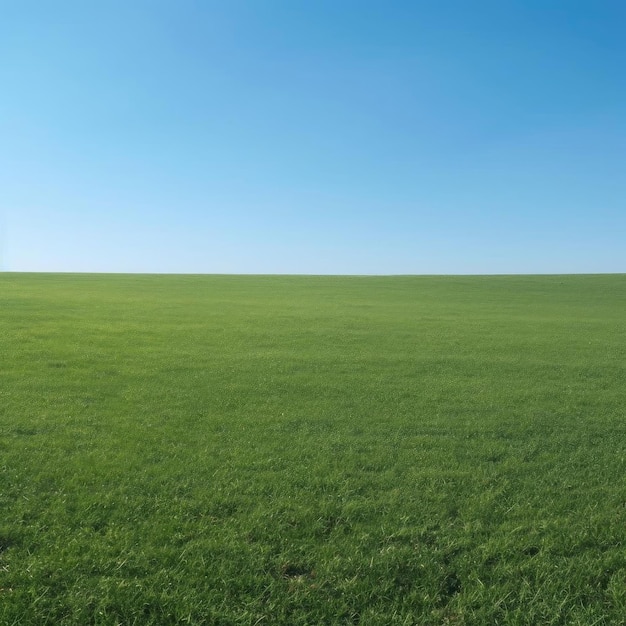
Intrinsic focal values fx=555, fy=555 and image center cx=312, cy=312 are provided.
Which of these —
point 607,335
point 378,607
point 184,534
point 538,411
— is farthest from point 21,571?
point 607,335

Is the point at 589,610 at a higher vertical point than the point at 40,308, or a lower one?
lower

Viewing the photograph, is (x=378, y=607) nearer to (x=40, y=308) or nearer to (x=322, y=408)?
(x=322, y=408)

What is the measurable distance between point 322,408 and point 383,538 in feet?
14.3

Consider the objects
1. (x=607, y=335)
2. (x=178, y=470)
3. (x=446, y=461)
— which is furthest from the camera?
(x=607, y=335)

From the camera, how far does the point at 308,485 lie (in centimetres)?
632

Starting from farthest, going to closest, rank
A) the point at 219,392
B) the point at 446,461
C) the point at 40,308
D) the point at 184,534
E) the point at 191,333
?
the point at 40,308, the point at 191,333, the point at 219,392, the point at 446,461, the point at 184,534

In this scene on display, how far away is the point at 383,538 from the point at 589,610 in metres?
1.75

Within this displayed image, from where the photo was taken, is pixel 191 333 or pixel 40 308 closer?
pixel 191 333

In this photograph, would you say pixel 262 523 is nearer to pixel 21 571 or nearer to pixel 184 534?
pixel 184 534

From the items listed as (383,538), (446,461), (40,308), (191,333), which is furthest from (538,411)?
(40,308)

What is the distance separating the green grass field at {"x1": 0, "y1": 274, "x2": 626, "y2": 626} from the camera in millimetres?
4371

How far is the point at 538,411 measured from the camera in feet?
31.7

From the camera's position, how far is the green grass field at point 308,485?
4.37 metres

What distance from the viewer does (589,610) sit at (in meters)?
4.32
